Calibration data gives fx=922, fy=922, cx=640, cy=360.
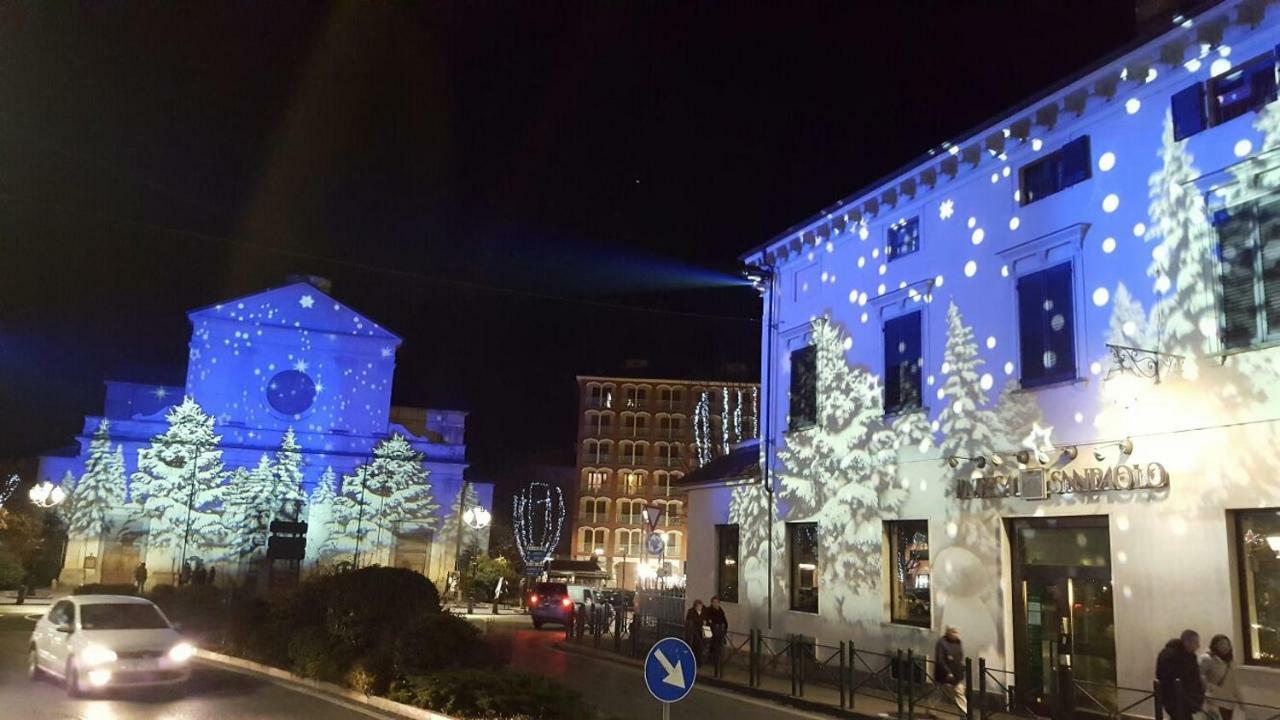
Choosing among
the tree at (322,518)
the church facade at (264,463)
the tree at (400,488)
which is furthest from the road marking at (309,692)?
the tree at (400,488)

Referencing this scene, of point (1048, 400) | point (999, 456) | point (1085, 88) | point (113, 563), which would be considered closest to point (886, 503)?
point (999, 456)

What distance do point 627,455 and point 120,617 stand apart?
83.3 m

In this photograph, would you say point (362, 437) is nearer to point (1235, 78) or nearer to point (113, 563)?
point (113, 563)

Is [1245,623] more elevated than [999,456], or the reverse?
[999,456]

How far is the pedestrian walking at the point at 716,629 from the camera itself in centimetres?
1825

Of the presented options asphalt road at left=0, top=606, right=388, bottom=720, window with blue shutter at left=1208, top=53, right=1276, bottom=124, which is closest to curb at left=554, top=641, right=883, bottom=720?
asphalt road at left=0, top=606, right=388, bottom=720

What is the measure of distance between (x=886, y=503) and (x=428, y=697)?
8911 millimetres

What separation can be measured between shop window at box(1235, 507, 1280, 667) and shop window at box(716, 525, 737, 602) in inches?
487

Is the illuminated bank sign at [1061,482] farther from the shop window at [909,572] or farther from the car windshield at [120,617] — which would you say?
the car windshield at [120,617]

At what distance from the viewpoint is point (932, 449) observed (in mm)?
16109

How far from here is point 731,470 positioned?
23047 millimetres

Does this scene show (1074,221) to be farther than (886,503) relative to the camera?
No

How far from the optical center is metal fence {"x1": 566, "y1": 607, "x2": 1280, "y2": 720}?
12297mm

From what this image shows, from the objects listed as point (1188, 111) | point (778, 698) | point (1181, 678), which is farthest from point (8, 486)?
point (1188, 111)
